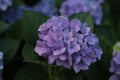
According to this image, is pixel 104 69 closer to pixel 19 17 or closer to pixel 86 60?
pixel 86 60

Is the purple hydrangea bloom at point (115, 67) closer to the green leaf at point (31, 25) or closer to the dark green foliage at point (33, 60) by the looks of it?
the dark green foliage at point (33, 60)

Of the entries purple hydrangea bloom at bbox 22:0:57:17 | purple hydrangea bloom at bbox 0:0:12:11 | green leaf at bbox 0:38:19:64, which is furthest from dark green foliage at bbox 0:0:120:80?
purple hydrangea bloom at bbox 22:0:57:17

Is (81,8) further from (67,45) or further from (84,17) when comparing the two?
(67,45)

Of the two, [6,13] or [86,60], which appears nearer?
[86,60]

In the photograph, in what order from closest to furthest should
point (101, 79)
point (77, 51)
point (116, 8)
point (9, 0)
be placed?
point (77, 51), point (101, 79), point (9, 0), point (116, 8)

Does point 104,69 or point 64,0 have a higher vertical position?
point 64,0

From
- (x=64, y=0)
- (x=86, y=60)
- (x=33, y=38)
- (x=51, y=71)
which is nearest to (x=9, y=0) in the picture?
(x=64, y=0)

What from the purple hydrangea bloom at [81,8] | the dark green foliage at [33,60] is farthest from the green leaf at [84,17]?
the purple hydrangea bloom at [81,8]
